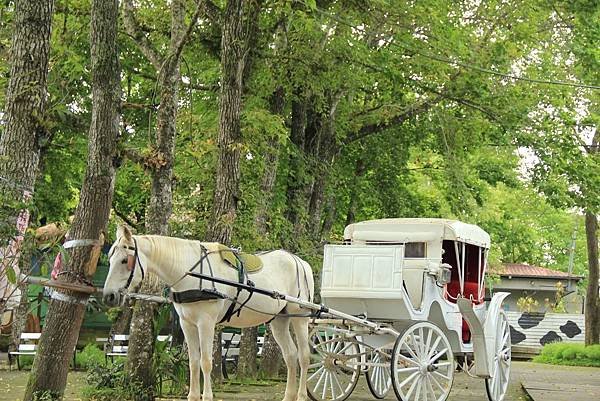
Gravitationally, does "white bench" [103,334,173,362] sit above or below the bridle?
below

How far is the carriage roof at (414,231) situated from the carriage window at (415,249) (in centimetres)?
12

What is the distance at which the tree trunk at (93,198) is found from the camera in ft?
32.2

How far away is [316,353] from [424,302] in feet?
7.40

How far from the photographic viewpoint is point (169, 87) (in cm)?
1195

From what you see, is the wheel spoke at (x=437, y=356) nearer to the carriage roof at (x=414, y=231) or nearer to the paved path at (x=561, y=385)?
the carriage roof at (x=414, y=231)

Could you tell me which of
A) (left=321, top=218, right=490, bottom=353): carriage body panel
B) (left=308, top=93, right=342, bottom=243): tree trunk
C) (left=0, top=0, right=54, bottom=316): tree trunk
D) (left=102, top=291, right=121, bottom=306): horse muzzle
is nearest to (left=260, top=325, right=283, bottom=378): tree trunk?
(left=308, top=93, right=342, bottom=243): tree trunk

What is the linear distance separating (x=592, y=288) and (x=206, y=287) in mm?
23175

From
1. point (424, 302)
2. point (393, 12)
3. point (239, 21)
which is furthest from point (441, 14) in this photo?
point (424, 302)

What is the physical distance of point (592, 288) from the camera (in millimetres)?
30078

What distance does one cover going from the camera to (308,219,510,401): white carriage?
470 inches

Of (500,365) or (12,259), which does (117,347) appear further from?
(12,259)

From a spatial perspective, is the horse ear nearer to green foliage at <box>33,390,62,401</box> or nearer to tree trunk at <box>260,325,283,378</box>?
green foliage at <box>33,390,62,401</box>

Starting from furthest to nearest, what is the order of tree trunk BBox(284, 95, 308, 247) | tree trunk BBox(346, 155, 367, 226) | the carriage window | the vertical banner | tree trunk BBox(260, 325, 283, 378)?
tree trunk BBox(346, 155, 367, 226) < tree trunk BBox(284, 95, 308, 247) < tree trunk BBox(260, 325, 283, 378) < the carriage window < the vertical banner

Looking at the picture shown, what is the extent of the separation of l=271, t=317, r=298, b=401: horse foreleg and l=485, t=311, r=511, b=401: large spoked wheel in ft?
11.2
